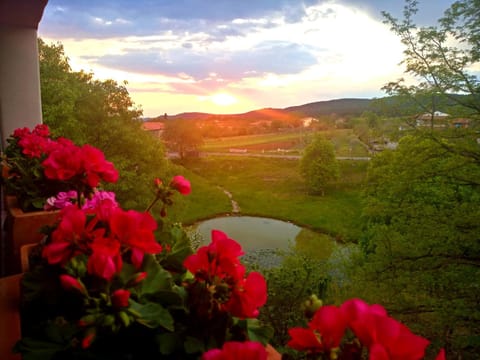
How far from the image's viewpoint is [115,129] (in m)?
7.04

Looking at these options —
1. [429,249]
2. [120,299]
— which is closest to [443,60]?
[429,249]

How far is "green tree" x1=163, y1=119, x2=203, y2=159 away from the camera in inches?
479

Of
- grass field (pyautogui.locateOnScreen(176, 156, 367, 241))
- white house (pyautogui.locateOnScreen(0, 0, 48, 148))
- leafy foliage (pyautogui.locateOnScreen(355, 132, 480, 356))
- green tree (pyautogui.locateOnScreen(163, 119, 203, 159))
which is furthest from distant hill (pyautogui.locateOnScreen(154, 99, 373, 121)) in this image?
white house (pyautogui.locateOnScreen(0, 0, 48, 148))

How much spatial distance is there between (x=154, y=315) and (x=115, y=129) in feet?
23.2

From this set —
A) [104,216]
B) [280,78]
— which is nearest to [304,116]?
[280,78]

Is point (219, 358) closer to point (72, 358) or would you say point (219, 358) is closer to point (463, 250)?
point (72, 358)

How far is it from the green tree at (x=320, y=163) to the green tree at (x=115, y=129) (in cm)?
609

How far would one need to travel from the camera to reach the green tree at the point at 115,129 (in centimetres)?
615

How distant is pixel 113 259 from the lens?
0.43m

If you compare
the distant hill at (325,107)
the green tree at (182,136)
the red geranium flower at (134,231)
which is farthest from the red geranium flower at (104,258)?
the green tree at (182,136)

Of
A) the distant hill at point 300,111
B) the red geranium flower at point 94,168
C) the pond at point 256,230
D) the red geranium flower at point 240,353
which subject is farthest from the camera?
the distant hill at point 300,111

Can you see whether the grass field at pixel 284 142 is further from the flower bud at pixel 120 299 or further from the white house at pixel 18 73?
the flower bud at pixel 120 299

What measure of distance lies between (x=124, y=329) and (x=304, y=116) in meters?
12.2

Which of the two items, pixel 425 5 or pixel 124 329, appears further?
pixel 425 5
